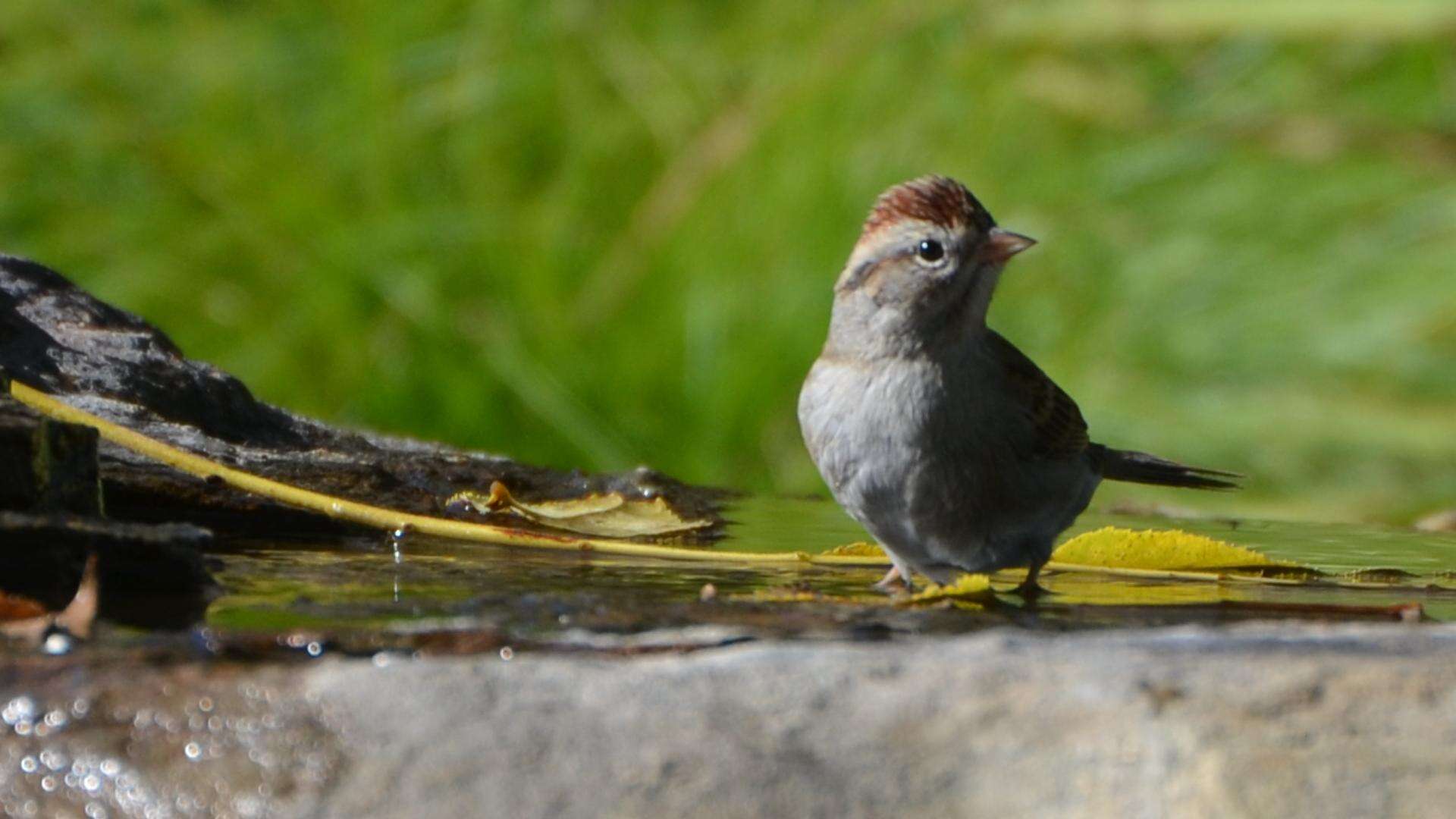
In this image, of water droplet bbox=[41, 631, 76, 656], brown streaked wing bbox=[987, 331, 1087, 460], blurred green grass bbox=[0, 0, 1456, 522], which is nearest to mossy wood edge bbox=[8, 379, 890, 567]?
brown streaked wing bbox=[987, 331, 1087, 460]

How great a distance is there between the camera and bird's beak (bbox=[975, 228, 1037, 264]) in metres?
2.57

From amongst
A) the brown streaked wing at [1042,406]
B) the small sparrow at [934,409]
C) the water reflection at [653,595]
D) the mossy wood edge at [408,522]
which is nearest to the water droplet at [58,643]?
the water reflection at [653,595]

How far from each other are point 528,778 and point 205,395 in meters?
1.49

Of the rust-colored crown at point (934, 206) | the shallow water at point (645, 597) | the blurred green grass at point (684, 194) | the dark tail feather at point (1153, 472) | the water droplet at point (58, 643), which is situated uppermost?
the blurred green grass at point (684, 194)

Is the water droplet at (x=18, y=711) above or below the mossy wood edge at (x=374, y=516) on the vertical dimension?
below

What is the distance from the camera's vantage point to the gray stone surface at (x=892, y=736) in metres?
1.32

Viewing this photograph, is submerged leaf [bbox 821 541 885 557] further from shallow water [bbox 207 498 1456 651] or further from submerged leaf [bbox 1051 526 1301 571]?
submerged leaf [bbox 1051 526 1301 571]

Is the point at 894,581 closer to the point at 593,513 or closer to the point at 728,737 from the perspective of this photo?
the point at 593,513

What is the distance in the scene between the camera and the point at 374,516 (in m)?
2.33

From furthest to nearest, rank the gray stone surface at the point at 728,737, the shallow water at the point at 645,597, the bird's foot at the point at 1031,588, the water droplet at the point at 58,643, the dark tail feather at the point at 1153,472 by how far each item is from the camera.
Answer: the dark tail feather at the point at 1153,472 < the bird's foot at the point at 1031,588 < the shallow water at the point at 645,597 < the water droplet at the point at 58,643 < the gray stone surface at the point at 728,737

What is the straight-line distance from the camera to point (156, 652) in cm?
141

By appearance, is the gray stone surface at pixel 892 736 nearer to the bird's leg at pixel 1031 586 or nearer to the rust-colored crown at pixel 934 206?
the bird's leg at pixel 1031 586

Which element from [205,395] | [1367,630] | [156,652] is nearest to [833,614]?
[1367,630]

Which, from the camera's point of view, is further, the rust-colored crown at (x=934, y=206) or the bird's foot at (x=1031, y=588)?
the rust-colored crown at (x=934, y=206)
